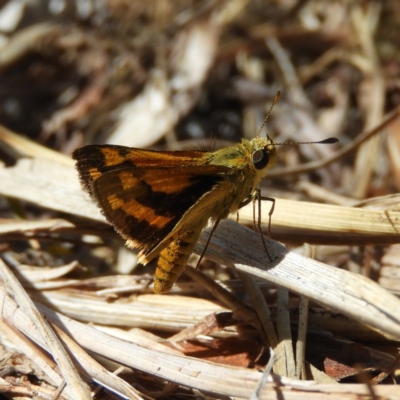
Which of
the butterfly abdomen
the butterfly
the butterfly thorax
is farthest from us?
the butterfly thorax

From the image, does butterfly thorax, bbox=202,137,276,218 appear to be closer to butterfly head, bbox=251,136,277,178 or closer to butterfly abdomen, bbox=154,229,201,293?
butterfly head, bbox=251,136,277,178

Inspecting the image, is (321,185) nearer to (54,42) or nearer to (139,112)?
(139,112)

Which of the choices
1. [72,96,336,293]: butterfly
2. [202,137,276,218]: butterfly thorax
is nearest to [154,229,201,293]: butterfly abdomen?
[72,96,336,293]: butterfly

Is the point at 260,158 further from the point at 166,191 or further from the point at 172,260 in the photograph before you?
the point at 172,260

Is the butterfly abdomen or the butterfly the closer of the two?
the butterfly

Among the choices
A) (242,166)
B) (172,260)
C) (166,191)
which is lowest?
(172,260)

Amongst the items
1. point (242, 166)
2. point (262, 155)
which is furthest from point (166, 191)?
point (262, 155)

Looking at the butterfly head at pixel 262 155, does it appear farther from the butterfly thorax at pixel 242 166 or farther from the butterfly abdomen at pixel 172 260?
the butterfly abdomen at pixel 172 260
